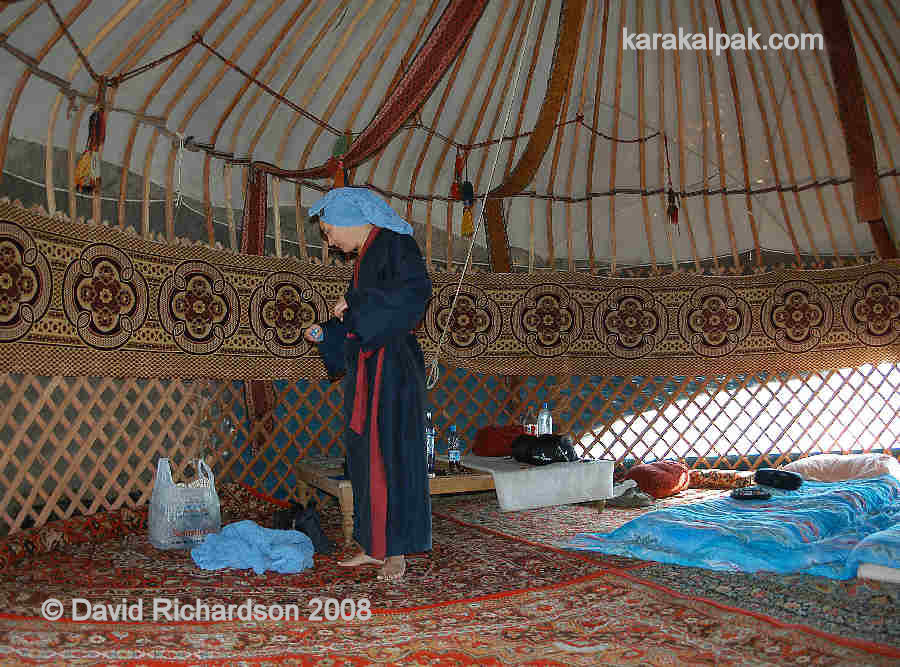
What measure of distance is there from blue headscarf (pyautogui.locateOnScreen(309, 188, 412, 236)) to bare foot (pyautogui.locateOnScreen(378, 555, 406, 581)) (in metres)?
0.94

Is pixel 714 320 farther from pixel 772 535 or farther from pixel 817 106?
pixel 772 535

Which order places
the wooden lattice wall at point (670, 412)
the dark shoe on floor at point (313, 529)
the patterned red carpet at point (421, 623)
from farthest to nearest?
the wooden lattice wall at point (670, 412) → the dark shoe on floor at point (313, 529) → the patterned red carpet at point (421, 623)

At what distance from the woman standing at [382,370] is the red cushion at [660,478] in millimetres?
1771

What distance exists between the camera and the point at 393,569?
2.08m

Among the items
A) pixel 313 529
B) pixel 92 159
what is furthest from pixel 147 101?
pixel 313 529

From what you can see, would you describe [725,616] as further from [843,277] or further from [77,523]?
[843,277]

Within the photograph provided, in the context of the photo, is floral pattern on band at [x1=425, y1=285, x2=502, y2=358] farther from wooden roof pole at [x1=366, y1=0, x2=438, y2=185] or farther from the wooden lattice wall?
wooden roof pole at [x1=366, y1=0, x2=438, y2=185]

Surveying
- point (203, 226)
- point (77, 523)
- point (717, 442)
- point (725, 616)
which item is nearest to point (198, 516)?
point (77, 523)

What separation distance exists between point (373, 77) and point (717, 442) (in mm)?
2649

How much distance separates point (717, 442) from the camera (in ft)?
13.5

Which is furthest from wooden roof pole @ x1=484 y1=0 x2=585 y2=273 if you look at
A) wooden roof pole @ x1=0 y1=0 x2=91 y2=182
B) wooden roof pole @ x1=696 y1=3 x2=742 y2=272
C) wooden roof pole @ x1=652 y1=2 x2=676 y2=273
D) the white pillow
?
the white pillow

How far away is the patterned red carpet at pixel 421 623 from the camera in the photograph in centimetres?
144

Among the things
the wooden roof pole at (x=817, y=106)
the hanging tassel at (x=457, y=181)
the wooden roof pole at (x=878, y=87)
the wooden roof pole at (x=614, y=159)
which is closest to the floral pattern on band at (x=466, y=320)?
the hanging tassel at (x=457, y=181)

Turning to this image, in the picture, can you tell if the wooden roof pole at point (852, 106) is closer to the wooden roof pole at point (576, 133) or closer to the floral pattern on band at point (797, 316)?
the floral pattern on band at point (797, 316)
